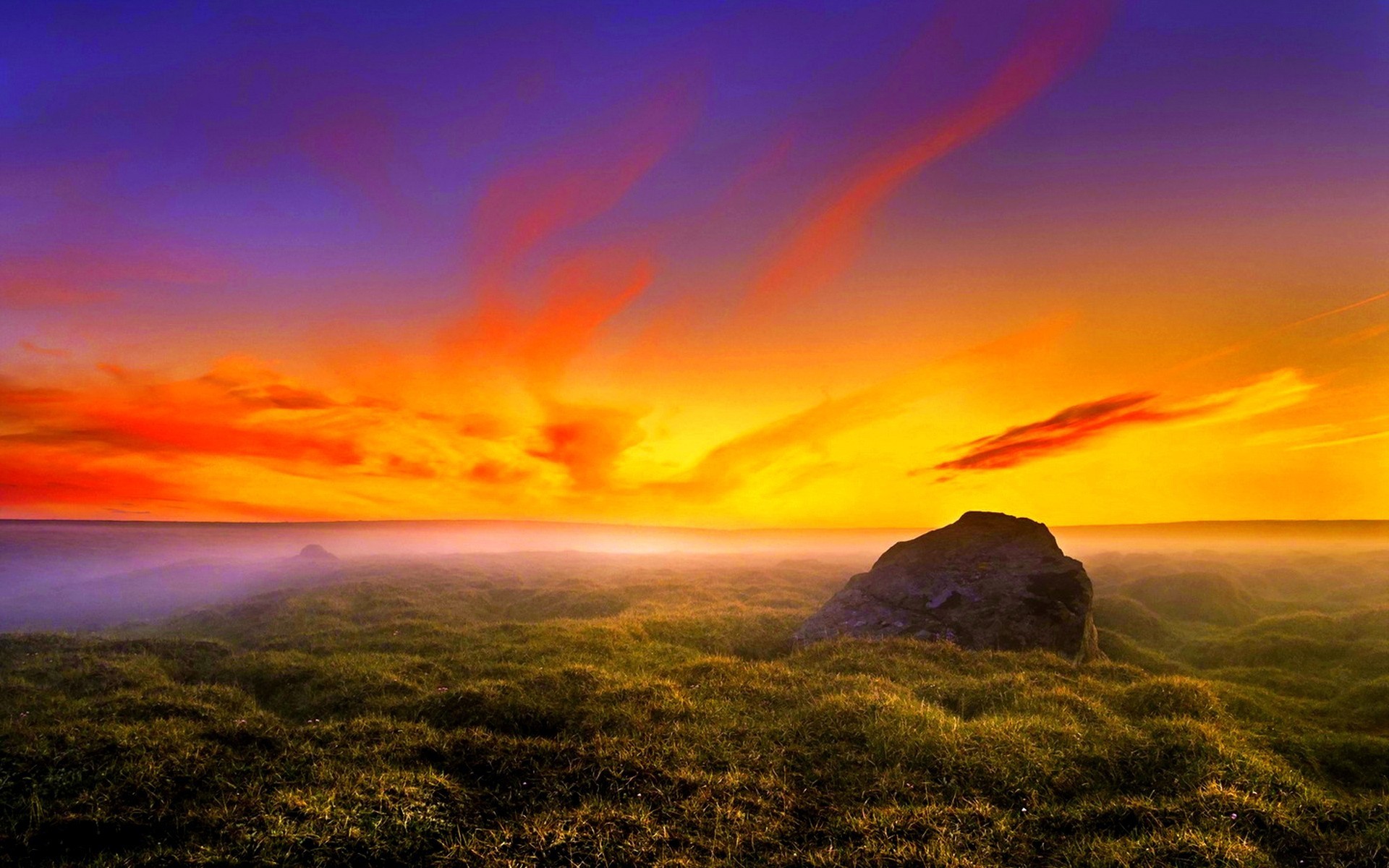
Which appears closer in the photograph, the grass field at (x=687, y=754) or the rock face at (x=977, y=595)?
the grass field at (x=687, y=754)

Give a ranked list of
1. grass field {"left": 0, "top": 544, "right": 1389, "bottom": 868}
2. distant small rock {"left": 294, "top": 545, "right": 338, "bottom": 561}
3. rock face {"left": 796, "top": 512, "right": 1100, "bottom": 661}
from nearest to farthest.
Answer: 1. grass field {"left": 0, "top": 544, "right": 1389, "bottom": 868}
2. rock face {"left": 796, "top": 512, "right": 1100, "bottom": 661}
3. distant small rock {"left": 294, "top": 545, "right": 338, "bottom": 561}

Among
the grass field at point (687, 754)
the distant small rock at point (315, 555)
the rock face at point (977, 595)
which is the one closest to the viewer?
the grass field at point (687, 754)

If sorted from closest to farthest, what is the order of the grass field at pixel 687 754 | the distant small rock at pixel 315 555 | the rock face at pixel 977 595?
the grass field at pixel 687 754 < the rock face at pixel 977 595 < the distant small rock at pixel 315 555

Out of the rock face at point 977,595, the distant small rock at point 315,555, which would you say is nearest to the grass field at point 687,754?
the rock face at point 977,595

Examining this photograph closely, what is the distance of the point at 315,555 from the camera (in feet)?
260

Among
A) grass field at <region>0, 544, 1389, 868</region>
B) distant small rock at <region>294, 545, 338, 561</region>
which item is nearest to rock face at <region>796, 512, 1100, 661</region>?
grass field at <region>0, 544, 1389, 868</region>

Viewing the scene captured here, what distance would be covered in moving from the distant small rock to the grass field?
6265 centimetres

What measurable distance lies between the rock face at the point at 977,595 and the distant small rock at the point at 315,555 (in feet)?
262

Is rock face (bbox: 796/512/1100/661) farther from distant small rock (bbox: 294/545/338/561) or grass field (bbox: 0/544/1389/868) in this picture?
distant small rock (bbox: 294/545/338/561)

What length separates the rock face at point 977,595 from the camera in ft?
66.1

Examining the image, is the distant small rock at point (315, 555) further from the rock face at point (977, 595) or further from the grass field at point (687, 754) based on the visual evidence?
the rock face at point (977, 595)

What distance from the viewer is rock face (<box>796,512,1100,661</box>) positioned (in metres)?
20.1

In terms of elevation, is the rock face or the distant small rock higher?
the rock face

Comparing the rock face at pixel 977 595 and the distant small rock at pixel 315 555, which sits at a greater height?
the rock face at pixel 977 595
